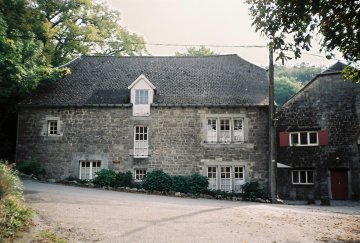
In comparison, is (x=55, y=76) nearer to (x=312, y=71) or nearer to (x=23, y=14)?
(x=23, y=14)

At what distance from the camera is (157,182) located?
19.1 metres

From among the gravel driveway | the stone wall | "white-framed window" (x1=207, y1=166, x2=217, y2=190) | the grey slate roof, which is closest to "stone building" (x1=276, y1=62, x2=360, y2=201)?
the grey slate roof

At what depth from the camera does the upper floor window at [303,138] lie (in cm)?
2363

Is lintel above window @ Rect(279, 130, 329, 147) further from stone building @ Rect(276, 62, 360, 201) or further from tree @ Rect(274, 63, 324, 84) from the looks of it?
tree @ Rect(274, 63, 324, 84)

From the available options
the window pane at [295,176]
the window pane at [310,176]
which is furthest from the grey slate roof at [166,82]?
the window pane at [310,176]

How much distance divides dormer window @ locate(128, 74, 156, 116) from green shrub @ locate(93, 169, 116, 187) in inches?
164

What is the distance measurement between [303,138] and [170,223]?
674 inches

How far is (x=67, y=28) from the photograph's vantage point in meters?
27.9

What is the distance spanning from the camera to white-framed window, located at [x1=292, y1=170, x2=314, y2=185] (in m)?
23.2

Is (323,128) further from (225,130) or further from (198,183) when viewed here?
(198,183)

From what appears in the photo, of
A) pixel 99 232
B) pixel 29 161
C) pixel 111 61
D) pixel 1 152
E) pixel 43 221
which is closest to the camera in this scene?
pixel 99 232

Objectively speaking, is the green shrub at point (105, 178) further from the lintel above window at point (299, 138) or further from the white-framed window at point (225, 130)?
the lintel above window at point (299, 138)

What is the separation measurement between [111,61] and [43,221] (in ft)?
60.6

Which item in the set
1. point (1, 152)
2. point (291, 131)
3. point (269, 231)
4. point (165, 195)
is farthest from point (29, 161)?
point (291, 131)
